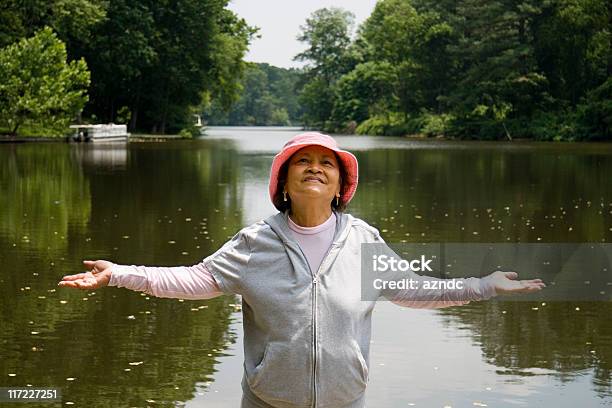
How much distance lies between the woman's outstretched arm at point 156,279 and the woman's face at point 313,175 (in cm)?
39

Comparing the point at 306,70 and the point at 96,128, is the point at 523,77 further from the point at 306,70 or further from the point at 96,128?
the point at 306,70

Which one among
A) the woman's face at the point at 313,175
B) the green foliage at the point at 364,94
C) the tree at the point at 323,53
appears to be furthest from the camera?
the tree at the point at 323,53

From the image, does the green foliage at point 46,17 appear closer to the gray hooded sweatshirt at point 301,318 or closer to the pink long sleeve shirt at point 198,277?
the pink long sleeve shirt at point 198,277

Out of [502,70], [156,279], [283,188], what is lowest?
[156,279]

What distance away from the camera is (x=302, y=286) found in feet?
10.9

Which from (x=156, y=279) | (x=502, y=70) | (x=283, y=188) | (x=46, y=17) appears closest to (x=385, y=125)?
(x=502, y=70)

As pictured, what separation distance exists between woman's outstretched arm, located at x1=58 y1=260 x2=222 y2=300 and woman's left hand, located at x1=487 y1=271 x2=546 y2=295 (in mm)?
891

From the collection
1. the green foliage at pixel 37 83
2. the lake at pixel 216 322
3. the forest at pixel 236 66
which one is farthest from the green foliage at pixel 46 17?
the lake at pixel 216 322

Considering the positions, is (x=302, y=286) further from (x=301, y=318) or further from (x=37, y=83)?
(x=37, y=83)

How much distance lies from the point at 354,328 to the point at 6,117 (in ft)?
166

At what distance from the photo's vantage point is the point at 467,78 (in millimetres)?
76312

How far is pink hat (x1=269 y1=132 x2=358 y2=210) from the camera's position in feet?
11.4

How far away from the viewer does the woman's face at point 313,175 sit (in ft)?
11.4

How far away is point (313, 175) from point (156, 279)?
602 millimetres
